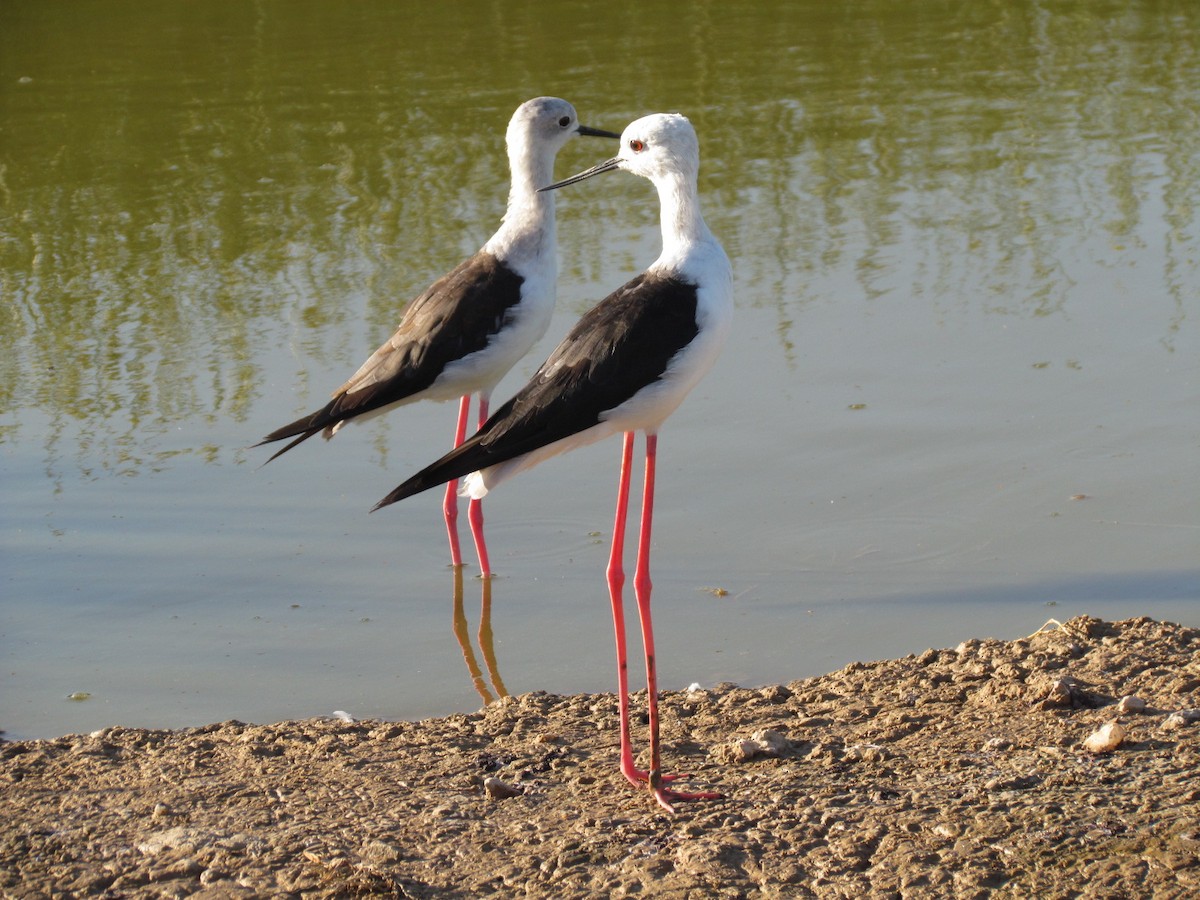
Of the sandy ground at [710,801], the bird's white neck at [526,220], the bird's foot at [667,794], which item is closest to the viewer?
the sandy ground at [710,801]

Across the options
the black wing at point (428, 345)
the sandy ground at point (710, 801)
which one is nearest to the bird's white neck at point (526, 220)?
the black wing at point (428, 345)

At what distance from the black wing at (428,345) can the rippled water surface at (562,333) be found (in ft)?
1.57

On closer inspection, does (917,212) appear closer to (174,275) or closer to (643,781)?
(174,275)

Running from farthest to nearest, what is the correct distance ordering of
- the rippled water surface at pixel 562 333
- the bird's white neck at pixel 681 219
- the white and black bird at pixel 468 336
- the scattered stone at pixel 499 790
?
the white and black bird at pixel 468 336, the rippled water surface at pixel 562 333, the bird's white neck at pixel 681 219, the scattered stone at pixel 499 790

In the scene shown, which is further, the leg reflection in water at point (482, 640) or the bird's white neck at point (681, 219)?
the leg reflection in water at point (482, 640)

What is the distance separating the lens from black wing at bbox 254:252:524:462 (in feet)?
18.9

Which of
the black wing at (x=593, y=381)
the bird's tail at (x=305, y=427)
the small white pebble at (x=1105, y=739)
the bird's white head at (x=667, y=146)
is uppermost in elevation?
the bird's white head at (x=667, y=146)

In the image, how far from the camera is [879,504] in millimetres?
5836

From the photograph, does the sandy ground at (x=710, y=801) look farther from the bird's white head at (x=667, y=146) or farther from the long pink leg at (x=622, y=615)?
the bird's white head at (x=667, y=146)

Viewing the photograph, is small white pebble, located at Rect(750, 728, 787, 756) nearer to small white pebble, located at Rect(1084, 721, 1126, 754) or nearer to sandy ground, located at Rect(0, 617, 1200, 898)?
sandy ground, located at Rect(0, 617, 1200, 898)

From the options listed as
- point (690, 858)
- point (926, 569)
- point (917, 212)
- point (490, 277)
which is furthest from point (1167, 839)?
point (917, 212)

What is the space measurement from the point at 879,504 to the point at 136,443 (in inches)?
120

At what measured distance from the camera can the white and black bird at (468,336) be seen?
5789 millimetres

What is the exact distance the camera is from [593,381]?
4.13 meters
